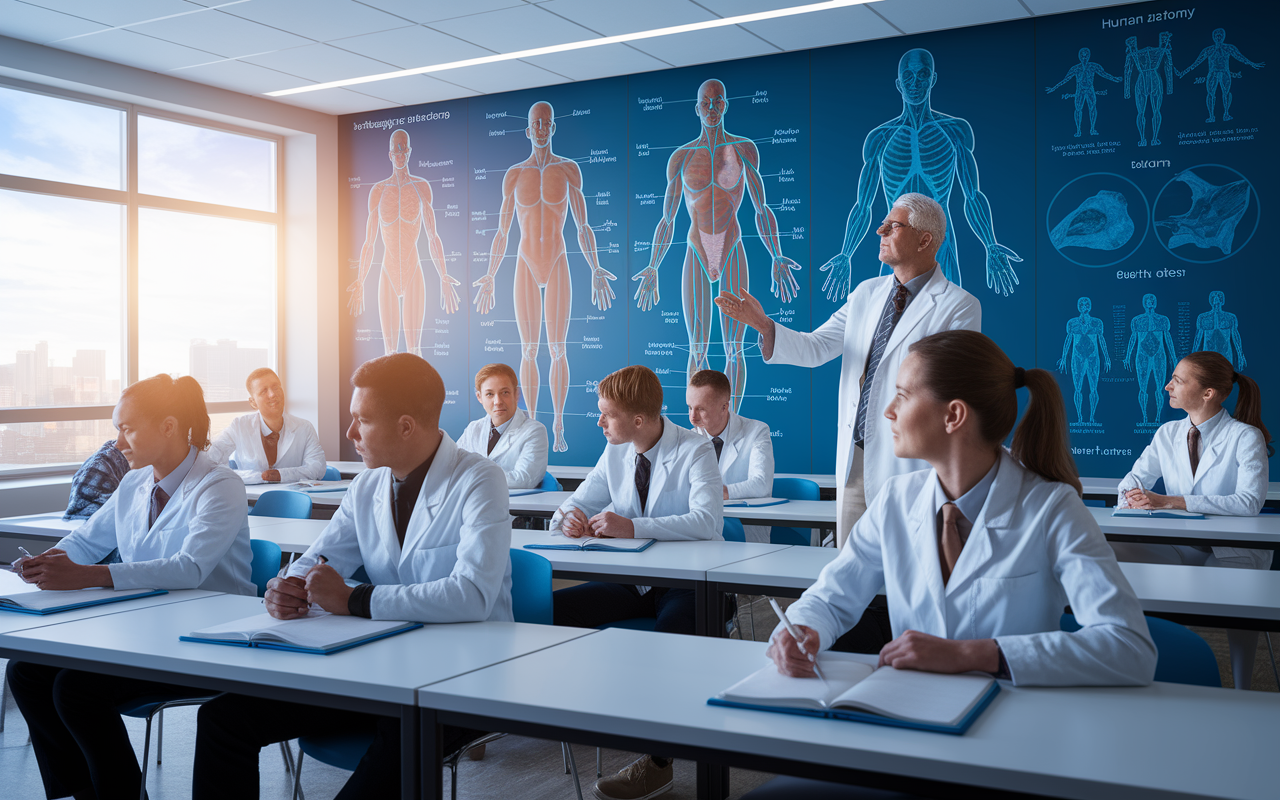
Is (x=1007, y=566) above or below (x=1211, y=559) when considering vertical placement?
above

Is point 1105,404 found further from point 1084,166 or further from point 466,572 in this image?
point 466,572

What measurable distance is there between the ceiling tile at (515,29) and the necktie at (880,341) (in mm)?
3260

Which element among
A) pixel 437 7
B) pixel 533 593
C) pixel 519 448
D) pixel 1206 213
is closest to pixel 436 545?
pixel 533 593

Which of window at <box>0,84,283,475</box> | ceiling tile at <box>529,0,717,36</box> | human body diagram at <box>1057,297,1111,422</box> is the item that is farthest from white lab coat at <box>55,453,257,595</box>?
human body diagram at <box>1057,297,1111,422</box>

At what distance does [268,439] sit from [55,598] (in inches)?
153

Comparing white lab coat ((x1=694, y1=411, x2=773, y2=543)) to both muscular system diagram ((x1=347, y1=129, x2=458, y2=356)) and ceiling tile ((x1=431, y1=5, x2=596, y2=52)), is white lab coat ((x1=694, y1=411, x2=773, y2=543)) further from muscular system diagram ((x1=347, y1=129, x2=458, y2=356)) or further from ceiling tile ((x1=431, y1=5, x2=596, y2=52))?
muscular system diagram ((x1=347, y1=129, x2=458, y2=356))

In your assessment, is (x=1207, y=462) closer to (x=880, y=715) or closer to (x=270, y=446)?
(x=880, y=715)

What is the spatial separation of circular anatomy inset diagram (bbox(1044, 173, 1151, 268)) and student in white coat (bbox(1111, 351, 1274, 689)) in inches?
55.5

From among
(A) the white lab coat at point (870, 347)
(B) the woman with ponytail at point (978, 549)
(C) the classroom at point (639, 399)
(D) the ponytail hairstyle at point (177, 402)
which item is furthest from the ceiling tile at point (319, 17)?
(B) the woman with ponytail at point (978, 549)

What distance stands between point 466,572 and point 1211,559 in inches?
123

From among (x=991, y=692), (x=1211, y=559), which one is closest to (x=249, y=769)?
(x=991, y=692)

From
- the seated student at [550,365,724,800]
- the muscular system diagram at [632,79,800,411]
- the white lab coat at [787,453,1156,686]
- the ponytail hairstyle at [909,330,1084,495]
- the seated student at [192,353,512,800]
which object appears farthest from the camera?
the muscular system diagram at [632,79,800,411]

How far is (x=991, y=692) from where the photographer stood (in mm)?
1536

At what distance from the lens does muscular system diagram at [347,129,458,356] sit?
305 inches
